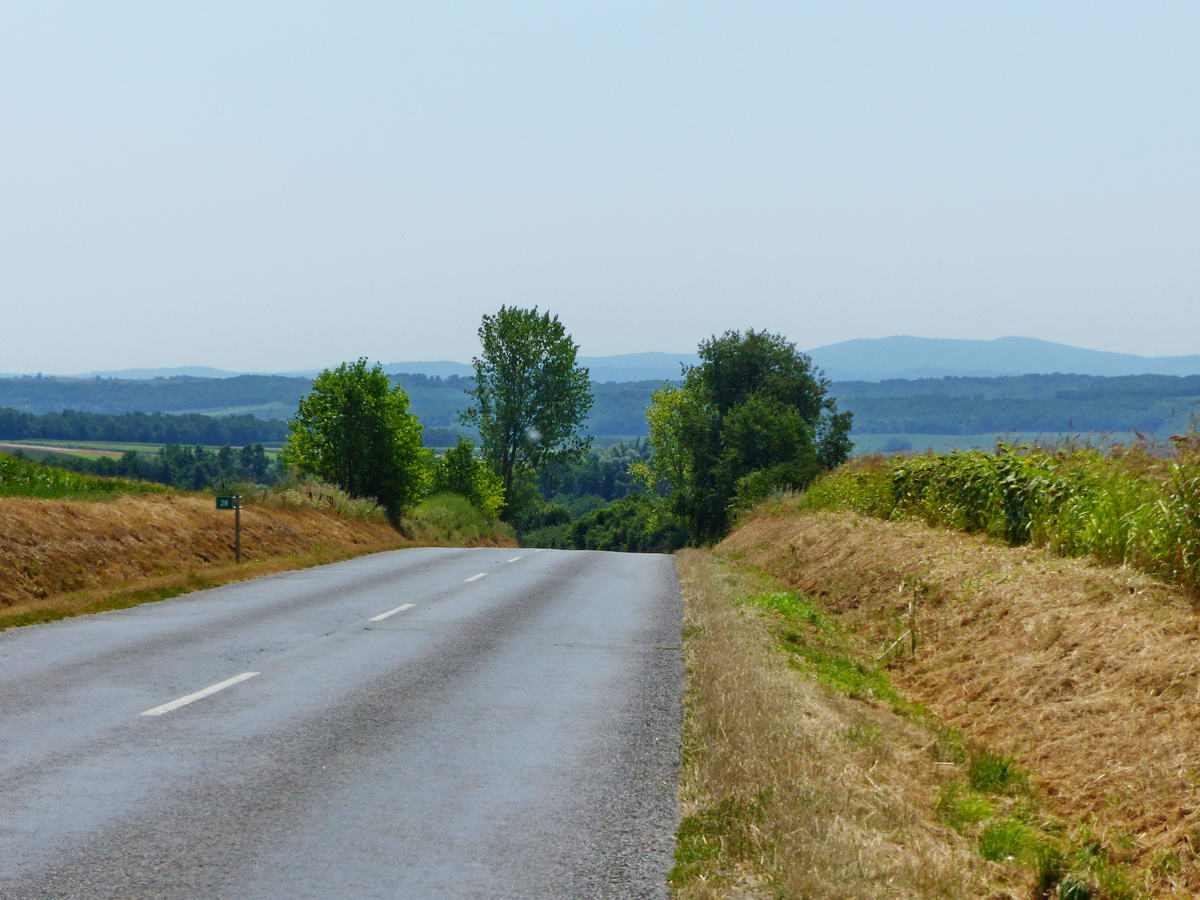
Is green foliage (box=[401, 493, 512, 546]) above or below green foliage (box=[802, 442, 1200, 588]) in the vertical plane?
below

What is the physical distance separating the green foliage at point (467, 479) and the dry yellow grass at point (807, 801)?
198ft

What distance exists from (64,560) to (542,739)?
45.1ft

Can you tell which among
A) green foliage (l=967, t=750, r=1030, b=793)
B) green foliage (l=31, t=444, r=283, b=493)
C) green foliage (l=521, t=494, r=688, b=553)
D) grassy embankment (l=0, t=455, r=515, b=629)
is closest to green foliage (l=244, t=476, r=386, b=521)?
grassy embankment (l=0, t=455, r=515, b=629)

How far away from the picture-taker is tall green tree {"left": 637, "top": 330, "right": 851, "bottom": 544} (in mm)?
50875

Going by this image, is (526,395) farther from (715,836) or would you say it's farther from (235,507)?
(715,836)

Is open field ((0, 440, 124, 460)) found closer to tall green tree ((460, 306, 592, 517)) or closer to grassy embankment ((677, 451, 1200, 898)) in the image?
tall green tree ((460, 306, 592, 517))

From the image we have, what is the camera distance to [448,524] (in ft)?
162

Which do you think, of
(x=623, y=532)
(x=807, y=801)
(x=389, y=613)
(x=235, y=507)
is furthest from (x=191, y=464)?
(x=807, y=801)

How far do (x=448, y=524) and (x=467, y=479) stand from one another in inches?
882

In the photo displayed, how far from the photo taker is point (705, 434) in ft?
210

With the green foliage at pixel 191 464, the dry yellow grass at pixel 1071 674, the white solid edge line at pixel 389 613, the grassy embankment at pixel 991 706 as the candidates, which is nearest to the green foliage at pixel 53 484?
the white solid edge line at pixel 389 613

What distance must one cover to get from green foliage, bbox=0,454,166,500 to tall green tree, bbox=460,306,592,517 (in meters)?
43.4

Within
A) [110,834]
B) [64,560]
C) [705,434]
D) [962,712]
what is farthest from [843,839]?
[705,434]

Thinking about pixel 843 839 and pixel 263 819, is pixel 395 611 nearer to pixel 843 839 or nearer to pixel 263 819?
pixel 263 819
